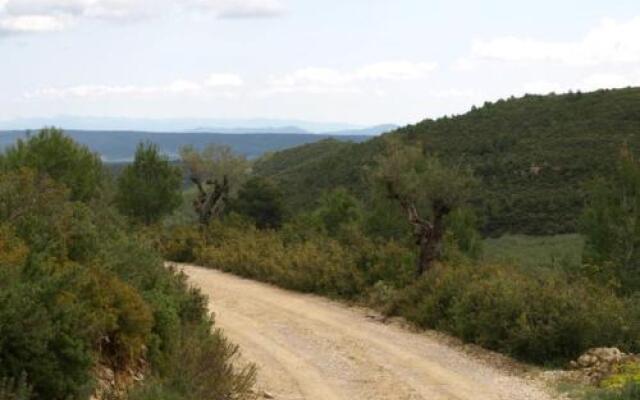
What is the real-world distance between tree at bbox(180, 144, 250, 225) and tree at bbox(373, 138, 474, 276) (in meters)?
16.2

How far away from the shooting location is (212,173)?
141 feet

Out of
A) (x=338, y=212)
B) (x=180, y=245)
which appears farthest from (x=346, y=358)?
(x=338, y=212)

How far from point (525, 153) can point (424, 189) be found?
54336 mm

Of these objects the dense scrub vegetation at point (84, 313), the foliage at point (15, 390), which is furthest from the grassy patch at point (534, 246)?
the foliage at point (15, 390)

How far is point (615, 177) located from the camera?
31.2m

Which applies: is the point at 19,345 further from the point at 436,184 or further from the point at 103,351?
the point at 436,184

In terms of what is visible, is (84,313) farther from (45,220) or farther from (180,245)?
(180,245)

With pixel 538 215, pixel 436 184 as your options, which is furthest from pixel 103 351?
pixel 538 215

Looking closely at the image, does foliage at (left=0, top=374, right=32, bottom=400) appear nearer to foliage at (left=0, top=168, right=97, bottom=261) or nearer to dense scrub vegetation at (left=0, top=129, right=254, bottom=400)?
dense scrub vegetation at (left=0, top=129, right=254, bottom=400)

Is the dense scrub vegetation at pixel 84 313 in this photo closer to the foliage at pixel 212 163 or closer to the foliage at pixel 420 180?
the foliage at pixel 420 180

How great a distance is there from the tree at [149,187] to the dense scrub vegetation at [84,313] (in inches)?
1108

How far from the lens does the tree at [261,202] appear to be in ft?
186

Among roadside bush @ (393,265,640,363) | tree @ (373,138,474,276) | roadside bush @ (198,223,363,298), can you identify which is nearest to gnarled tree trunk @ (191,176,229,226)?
roadside bush @ (198,223,363,298)

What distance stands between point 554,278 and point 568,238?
130 feet
